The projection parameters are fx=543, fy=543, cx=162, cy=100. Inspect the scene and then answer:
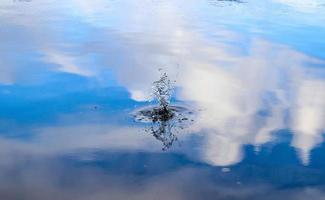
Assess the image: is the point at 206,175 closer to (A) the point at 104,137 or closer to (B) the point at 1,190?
(A) the point at 104,137

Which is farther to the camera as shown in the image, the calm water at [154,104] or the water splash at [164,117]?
the water splash at [164,117]

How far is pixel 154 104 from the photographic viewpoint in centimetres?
1140

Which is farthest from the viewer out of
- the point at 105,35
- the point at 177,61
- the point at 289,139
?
the point at 105,35

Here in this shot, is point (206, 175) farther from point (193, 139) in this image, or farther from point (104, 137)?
point (104, 137)

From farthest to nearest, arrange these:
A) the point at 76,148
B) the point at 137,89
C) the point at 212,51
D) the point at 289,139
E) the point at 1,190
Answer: the point at 212,51 < the point at 137,89 < the point at 289,139 < the point at 76,148 < the point at 1,190

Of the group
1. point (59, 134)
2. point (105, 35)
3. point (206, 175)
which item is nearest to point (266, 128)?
A: point (206, 175)

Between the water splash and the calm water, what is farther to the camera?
the water splash

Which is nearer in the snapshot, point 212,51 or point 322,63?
point 322,63

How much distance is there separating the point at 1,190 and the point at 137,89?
5275 mm

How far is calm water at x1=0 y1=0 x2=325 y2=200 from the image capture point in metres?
8.41

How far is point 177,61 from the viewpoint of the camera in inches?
604

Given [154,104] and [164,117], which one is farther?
[154,104]

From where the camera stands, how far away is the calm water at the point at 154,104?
8414 millimetres

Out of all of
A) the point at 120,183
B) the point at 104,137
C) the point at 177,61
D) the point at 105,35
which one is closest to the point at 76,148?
the point at 104,137
